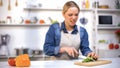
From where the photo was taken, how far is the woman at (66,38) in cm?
177

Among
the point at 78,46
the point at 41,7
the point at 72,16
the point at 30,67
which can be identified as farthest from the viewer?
the point at 41,7

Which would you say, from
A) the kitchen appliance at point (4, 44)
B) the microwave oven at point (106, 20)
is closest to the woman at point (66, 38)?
the microwave oven at point (106, 20)

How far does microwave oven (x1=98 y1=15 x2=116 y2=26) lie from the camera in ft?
9.50

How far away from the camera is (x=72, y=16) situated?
1.95 metres

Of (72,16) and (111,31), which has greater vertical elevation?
(72,16)

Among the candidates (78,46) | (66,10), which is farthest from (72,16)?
(78,46)

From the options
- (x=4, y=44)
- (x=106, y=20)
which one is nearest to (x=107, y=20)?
(x=106, y=20)

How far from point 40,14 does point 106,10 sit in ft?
2.56

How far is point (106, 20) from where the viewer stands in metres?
2.92

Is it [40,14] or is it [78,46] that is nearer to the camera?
[78,46]

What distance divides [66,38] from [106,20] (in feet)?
3.91

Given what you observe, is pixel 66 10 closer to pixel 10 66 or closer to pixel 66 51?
pixel 66 51

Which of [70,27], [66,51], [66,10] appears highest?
[66,10]

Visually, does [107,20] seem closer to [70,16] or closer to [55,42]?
[70,16]
